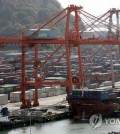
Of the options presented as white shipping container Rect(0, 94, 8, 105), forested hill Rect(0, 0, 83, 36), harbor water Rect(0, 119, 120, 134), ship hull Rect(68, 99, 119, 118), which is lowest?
harbor water Rect(0, 119, 120, 134)

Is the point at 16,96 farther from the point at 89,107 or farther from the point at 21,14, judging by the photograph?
the point at 21,14

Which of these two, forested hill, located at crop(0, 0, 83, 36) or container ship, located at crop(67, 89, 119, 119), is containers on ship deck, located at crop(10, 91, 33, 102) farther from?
forested hill, located at crop(0, 0, 83, 36)

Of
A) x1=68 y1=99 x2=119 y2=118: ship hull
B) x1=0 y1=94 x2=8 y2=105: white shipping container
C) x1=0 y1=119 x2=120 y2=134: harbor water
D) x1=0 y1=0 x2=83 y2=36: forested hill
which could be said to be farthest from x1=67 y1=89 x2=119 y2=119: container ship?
x1=0 y1=0 x2=83 y2=36: forested hill

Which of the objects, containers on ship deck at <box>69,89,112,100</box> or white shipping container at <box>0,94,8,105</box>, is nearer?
containers on ship deck at <box>69,89,112,100</box>

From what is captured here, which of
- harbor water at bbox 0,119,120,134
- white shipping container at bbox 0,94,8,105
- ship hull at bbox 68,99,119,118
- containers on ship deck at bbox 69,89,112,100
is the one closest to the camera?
harbor water at bbox 0,119,120,134

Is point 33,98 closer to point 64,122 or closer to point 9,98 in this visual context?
point 9,98

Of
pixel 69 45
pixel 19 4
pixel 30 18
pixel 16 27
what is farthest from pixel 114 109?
pixel 19 4

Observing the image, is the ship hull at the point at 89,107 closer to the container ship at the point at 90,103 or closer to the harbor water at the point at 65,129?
the container ship at the point at 90,103
